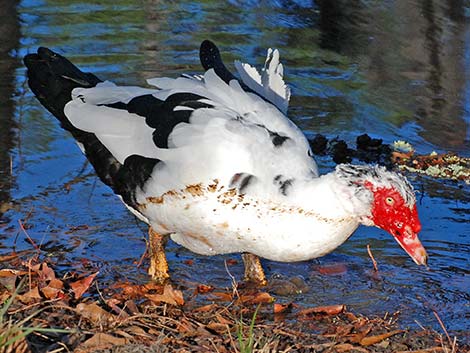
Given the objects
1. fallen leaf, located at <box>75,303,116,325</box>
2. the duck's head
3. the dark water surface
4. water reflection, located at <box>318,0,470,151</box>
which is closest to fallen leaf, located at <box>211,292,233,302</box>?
the dark water surface

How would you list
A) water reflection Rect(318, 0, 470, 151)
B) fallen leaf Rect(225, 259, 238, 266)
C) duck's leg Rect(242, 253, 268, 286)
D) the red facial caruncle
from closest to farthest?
the red facial caruncle
duck's leg Rect(242, 253, 268, 286)
fallen leaf Rect(225, 259, 238, 266)
water reflection Rect(318, 0, 470, 151)

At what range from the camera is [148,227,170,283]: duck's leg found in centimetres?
588

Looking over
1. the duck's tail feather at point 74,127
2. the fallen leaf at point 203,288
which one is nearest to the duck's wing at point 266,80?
the duck's tail feather at point 74,127

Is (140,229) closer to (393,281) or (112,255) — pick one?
(112,255)

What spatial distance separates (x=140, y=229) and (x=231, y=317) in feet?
4.84

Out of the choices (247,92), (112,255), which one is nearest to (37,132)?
(112,255)

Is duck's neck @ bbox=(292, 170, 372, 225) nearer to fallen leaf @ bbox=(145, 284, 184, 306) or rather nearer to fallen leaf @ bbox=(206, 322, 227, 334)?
fallen leaf @ bbox=(206, 322, 227, 334)

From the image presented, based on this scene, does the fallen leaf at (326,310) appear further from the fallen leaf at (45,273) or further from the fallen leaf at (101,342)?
the fallen leaf at (45,273)

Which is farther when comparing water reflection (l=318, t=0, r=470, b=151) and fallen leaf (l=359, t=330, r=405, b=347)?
water reflection (l=318, t=0, r=470, b=151)

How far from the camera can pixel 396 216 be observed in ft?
16.3

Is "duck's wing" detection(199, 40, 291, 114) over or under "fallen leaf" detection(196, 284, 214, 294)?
over

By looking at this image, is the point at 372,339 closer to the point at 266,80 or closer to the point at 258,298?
the point at 258,298

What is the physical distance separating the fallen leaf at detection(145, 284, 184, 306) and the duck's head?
111 centimetres

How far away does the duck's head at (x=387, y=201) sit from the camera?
16.3 feet
